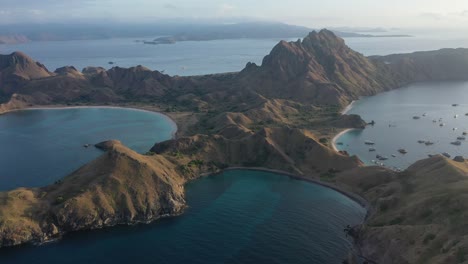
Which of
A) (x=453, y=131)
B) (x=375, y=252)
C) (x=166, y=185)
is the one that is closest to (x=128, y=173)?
(x=166, y=185)

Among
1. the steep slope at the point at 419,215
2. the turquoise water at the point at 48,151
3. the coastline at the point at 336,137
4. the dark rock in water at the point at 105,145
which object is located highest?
the steep slope at the point at 419,215

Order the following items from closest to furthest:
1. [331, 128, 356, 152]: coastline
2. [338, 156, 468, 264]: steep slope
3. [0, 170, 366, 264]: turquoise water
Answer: [338, 156, 468, 264]: steep slope
[0, 170, 366, 264]: turquoise water
[331, 128, 356, 152]: coastline

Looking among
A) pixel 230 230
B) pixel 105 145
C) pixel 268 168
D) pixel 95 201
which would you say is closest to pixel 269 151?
pixel 268 168

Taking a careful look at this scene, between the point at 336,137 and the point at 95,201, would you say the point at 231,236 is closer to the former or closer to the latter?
the point at 95,201

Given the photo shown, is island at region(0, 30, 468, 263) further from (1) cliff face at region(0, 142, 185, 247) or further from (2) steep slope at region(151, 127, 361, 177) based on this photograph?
(2) steep slope at region(151, 127, 361, 177)

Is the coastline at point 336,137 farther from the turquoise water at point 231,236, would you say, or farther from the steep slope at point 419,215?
the turquoise water at point 231,236

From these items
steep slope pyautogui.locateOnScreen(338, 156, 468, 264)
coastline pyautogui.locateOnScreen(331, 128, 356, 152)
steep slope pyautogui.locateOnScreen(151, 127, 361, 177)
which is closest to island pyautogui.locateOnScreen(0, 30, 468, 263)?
steep slope pyautogui.locateOnScreen(338, 156, 468, 264)

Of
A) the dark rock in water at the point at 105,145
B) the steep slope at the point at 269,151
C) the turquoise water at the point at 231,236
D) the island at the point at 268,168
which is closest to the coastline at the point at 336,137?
the steep slope at the point at 269,151
